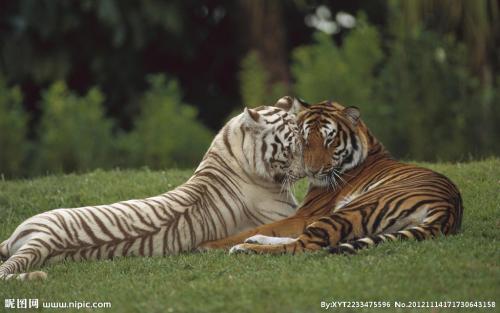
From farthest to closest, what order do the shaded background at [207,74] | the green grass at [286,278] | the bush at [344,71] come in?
1. the bush at [344,71]
2. the shaded background at [207,74]
3. the green grass at [286,278]

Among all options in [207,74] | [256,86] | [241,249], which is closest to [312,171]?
[241,249]

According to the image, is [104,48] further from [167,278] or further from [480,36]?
[167,278]

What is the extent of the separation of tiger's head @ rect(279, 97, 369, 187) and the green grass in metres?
0.92

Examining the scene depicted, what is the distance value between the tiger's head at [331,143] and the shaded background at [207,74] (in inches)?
185

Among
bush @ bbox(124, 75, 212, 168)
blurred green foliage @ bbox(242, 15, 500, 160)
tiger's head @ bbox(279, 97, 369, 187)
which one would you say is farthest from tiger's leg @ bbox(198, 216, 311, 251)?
bush @ bbox(124, 75, 212, 168)

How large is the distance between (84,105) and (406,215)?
8.44 m

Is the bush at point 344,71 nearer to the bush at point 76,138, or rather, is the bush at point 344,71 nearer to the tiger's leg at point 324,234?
the bush at point 76,138

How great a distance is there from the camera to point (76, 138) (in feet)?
46.5

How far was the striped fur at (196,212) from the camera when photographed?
6.95 meters

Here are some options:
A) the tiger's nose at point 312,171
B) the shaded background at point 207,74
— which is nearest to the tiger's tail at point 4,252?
the tiger's nose at point 312,171

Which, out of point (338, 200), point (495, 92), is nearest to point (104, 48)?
point (495, 92)

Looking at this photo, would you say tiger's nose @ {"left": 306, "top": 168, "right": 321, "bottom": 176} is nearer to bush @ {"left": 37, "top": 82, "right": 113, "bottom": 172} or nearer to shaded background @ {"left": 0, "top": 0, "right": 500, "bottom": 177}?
shaded background @ {"left": 0, "top": 0, "right": 500, "bottom": 177}

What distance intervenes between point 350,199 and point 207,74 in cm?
1102

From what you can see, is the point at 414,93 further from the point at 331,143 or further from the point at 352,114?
the point at 331,143
